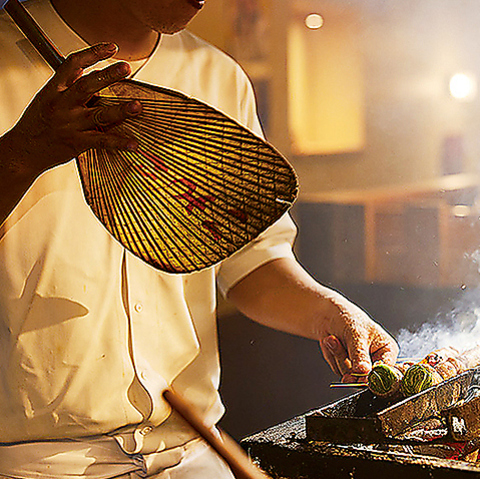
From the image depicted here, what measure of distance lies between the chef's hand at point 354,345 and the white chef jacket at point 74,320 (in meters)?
0.24

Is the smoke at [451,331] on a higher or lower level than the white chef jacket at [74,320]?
lower

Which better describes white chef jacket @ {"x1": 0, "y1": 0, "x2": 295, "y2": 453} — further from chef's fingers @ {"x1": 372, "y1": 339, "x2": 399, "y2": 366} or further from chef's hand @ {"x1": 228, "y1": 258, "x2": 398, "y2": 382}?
chef's fingers @ {"x1": 372, "y1": 339, "x2": 399, "y2": 366}

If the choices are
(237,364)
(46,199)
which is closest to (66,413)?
(46,199)

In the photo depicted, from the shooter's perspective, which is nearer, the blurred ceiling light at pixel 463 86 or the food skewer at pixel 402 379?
the food skewer at pixel 402 379

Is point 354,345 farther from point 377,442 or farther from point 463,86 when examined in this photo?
point 463,86

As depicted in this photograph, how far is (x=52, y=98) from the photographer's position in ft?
2.71

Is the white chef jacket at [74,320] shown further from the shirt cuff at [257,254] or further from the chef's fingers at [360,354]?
the chef's fingers at [360,354]

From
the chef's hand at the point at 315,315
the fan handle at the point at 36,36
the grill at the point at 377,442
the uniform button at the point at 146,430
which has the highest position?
the fan handle at the point at 36,36

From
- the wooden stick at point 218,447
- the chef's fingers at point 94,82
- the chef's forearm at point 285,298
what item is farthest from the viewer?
the chef's forearm at point 285,298

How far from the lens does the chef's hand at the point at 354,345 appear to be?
1.20 meters

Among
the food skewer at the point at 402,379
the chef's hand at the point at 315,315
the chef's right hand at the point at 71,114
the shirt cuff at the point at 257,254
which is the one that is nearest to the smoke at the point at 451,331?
the chef's hand at the point at 315,315

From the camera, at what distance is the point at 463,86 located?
1.56m

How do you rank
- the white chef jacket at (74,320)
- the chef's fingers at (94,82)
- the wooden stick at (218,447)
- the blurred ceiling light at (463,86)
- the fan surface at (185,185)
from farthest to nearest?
the blurred ceiling light at (463,86)
the white chef jacket at (74,320)
the fan surface at (185,185)
the chef's fingers at (94,82)
the wooden stick at (218,447)

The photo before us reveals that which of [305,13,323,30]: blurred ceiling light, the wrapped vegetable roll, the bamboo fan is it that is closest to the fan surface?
the bamboo fan
